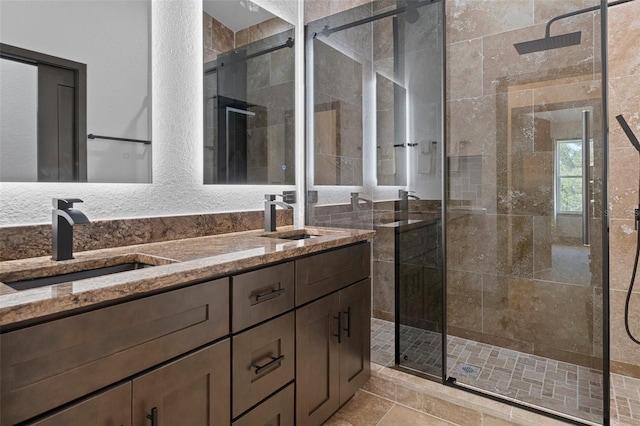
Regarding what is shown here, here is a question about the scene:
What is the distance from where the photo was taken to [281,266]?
1475 millimetres

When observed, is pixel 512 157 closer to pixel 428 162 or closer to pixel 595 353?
pixel 428 162

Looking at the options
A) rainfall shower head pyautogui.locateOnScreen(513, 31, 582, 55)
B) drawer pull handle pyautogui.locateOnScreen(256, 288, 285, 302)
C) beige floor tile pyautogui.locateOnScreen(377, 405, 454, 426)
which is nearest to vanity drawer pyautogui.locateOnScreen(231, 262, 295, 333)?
drawer pull handle pyautogui.locateOnScreen(256, 288, 285, 302)

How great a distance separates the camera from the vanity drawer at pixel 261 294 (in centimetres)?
128

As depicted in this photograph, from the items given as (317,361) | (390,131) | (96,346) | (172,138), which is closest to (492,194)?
(390,131)

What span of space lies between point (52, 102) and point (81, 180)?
0.96ft

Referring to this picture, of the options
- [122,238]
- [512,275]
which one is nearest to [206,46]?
[122,238]

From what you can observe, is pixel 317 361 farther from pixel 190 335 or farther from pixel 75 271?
pixel 75 271

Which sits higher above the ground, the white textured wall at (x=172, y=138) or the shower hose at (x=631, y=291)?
the white textured wall at (x=172, y=138)

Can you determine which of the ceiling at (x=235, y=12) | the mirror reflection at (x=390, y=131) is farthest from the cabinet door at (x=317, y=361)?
the ceiling at (x=235, y=12)

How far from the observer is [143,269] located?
1084 mm

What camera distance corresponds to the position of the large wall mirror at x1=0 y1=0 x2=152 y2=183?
50.8 inches

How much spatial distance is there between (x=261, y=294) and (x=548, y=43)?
6.12ft

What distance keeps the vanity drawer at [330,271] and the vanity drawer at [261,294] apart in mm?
70

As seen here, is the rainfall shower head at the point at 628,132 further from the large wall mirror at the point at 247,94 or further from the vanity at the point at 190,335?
the large wall mirror at the point at 247,94
